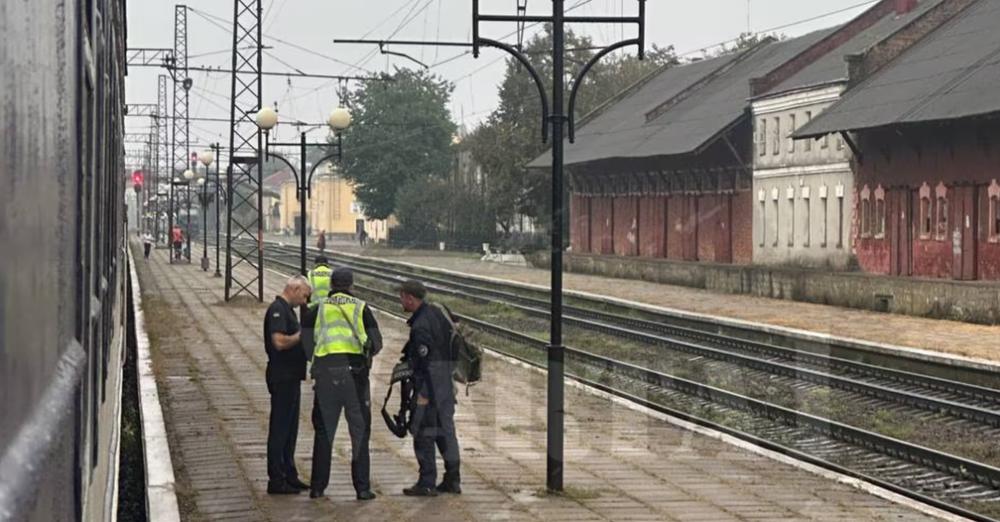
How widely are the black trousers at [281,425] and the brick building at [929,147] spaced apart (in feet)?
75.4

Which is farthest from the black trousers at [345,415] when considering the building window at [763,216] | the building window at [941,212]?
the building window at [763,216]

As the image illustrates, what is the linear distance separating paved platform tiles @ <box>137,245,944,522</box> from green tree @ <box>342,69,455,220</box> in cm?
7575

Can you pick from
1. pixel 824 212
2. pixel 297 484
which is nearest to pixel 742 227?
pixel 824 212

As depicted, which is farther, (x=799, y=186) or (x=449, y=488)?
(x=799, y=186)

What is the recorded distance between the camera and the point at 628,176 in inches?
2379

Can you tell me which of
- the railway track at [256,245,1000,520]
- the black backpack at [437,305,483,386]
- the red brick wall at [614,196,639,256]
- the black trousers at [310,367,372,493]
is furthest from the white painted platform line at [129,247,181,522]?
the red brick wall at [614,196,639,256]

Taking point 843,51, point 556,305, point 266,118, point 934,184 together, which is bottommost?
point 556,305

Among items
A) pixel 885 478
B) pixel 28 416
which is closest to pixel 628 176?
pixel 885 478

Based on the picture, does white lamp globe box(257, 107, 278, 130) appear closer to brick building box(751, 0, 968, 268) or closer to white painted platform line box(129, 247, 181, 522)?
white painted platform line box(129, 247, 181, 522)

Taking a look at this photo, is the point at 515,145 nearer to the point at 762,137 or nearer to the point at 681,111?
the point at 681,111

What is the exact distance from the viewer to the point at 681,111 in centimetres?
5878

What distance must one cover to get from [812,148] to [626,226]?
1509 cm

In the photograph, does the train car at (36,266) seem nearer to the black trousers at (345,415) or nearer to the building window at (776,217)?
the black trousers at (345,415)

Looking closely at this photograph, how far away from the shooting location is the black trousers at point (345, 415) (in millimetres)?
10570
